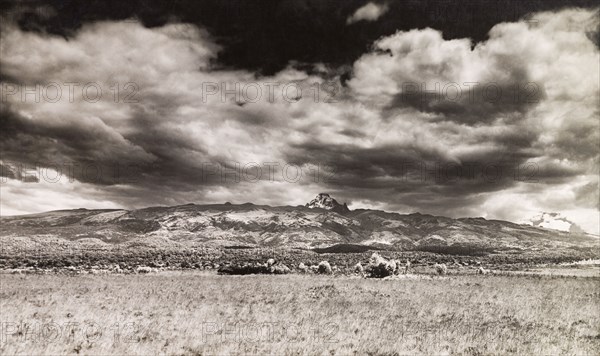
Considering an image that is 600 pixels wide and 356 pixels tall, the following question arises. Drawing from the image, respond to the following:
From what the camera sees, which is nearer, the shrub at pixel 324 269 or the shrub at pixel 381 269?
the shrub at pixel 381 269

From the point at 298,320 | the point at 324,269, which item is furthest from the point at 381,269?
the point at 298,320

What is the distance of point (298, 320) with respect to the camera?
14148 millimetres

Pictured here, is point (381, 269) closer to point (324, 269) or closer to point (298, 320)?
point (324, 269)

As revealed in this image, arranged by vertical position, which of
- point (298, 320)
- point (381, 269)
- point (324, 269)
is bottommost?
point (324, 269)

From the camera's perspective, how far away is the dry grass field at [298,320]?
431 inches

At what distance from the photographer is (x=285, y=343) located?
36.8 ft

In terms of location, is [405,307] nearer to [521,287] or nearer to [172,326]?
[172,326]

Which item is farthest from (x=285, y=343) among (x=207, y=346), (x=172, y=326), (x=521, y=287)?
(x=521, y=287)

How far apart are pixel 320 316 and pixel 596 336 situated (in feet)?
30.8

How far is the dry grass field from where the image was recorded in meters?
10.9

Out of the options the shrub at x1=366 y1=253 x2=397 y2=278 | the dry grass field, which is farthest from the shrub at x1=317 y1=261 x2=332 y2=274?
the dry grass field

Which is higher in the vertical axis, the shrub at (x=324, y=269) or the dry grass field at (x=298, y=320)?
the dry grass field at (x=298, y=320)

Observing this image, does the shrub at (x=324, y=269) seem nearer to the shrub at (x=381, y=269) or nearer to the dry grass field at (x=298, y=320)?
the shrub at (x=381, y=269)

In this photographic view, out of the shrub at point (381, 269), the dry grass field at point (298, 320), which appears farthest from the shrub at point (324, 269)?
the dry grass field at point (298, 320)
